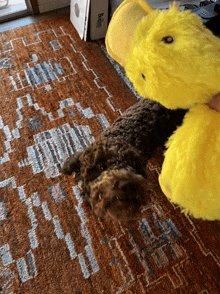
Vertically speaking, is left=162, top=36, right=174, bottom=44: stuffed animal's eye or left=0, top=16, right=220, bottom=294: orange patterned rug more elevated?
left=162, top=36, right=174, bottom=44: stuffed animal's eye

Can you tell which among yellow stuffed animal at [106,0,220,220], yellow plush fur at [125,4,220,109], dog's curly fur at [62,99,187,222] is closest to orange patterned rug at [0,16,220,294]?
dog's curly fur at [62,99,187,222]

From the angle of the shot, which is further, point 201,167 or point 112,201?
point 112,201

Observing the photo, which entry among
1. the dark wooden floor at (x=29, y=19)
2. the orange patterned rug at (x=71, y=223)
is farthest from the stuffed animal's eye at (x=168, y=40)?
the dark wooden floor at (x=29, y=19)

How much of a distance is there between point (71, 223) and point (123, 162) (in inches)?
21.3

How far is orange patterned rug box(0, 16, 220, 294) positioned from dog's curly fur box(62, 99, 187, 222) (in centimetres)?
35

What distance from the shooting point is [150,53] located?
403 mm

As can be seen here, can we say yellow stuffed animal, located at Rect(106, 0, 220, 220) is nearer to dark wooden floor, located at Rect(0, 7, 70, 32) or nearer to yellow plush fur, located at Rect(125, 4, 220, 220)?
yellow plush fur, located at Rect(125, 4, 220, 220)

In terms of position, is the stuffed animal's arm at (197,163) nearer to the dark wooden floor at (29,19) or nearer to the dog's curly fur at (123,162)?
the dog's curly fur at (123,162)

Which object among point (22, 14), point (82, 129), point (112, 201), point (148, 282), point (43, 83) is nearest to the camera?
point (112, 201)

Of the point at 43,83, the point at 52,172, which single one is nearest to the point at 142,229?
the point at 52,172

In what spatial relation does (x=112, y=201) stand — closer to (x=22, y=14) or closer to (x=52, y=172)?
(x=52, y=172)

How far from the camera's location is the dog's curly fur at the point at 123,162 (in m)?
0.68

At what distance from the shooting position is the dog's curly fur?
68 cm

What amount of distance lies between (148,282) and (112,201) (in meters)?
0.55
